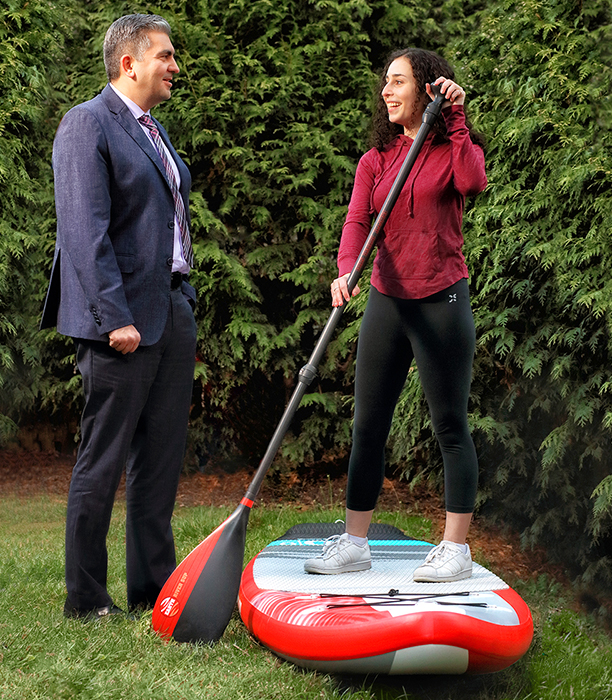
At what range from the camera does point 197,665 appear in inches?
94.0

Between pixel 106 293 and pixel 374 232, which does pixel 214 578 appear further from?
pixel 374 232

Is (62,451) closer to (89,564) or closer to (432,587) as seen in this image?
(89,564)

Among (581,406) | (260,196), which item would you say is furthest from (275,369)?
(581,406)

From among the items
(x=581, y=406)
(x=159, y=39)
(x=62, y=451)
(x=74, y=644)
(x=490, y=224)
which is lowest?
(x=62, y=451)

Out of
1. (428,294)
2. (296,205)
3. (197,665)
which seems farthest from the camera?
(296,205)

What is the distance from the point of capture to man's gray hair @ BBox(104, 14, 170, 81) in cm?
264

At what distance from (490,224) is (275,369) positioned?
186cm

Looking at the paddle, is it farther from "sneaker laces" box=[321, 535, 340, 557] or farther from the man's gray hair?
the man's gray hair

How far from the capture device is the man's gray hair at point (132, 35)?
264cm

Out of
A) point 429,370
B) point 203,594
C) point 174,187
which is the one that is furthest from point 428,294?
point 203,594

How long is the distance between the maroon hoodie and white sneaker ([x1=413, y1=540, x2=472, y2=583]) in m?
0.89

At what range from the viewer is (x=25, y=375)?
5.41 metres

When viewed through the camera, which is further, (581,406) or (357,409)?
(581,406)

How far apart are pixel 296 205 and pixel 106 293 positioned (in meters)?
2.95
